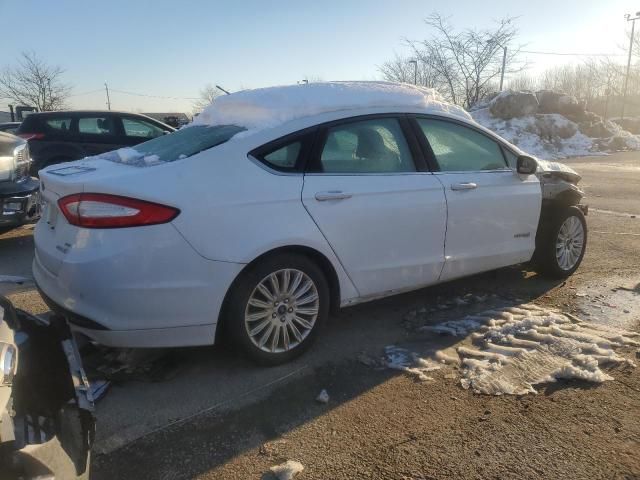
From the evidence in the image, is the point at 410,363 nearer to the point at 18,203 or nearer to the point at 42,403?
the point at 42,403

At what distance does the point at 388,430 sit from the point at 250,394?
2.70 ft

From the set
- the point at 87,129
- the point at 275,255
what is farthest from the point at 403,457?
the point at 87,129

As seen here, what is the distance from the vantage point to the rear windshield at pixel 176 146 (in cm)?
325

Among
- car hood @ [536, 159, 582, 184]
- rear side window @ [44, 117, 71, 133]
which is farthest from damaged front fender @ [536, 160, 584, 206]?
rear side window @ [44, 117, 71, 133]

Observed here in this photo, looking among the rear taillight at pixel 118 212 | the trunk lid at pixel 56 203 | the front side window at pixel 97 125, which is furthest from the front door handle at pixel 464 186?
the front side window at pixel 97 125

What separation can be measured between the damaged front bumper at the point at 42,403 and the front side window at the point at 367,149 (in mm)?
1924

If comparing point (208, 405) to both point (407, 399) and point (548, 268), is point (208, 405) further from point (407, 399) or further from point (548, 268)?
point (548, 268)

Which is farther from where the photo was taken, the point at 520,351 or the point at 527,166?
the point at 527,166

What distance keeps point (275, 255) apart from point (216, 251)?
38 cm

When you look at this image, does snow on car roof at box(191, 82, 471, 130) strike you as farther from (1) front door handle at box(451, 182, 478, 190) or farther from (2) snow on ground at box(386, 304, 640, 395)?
(2) snow on ground at box(386, 304, 640, 395)

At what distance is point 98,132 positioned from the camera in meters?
10.2

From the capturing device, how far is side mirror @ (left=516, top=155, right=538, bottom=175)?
4.48 metres

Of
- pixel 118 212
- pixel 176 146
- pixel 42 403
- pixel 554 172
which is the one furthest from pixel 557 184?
pixel 42 403

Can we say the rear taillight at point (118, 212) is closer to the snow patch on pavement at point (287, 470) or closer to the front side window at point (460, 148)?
the snow patch on pavement at point (287, 470)
